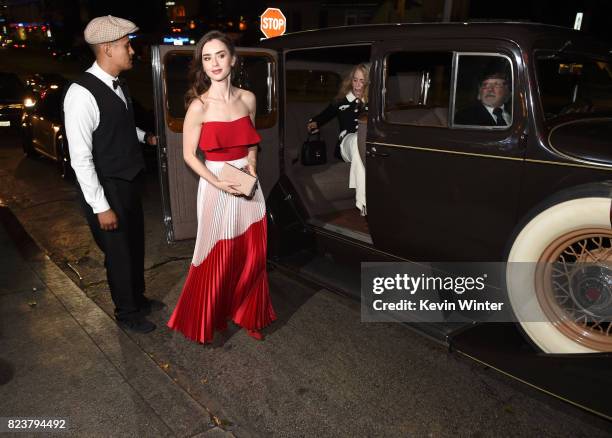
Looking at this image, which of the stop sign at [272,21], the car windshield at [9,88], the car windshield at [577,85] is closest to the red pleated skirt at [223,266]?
the car windshield at [577,85]

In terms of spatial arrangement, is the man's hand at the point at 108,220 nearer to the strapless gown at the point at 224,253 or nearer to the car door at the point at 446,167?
the strapless gown at the point at 224,253

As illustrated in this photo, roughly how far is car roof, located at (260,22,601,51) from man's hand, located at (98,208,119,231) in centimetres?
204

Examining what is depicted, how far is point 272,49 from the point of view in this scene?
164 inches

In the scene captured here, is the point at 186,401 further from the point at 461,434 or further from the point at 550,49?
the point at 550,49

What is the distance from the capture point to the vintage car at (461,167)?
2652 mm

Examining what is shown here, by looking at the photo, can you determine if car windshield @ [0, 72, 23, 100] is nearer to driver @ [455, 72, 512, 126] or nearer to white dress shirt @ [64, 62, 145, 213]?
white dress shirt @ [64, 62, 145, 213]

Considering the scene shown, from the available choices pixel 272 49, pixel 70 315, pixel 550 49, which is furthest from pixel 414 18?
pixel 70 315

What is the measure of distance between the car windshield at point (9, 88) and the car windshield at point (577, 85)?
11560 mm

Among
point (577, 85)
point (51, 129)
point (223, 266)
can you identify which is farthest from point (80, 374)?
point (51, 129)

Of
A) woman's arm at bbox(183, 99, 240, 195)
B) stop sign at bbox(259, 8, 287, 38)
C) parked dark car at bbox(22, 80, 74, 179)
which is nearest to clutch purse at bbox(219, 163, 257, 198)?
woman's arm at bbox(183, 99, 240, 195)

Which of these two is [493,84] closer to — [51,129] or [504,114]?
[504,114]

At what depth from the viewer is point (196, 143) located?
9.96 ft

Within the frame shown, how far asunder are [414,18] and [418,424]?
46.0ft

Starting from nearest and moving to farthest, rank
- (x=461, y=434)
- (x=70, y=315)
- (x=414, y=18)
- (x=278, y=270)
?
(x=461, y=434)
(x=70, y=315)
(x=278, y=270)
(x=414, y=18)
